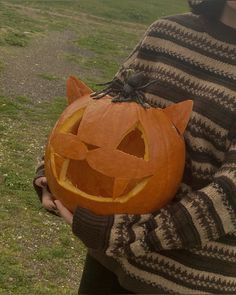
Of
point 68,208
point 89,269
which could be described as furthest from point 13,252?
point 68,208

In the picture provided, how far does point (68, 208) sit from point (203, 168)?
0.54 meters

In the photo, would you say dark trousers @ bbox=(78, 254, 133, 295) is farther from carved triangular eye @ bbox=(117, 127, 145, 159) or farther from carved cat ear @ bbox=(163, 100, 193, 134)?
carved cat ear @ bbox=(163, 100, 193, 134)

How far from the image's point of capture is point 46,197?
8.06 feet

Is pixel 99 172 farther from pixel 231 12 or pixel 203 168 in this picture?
pixel 231 12

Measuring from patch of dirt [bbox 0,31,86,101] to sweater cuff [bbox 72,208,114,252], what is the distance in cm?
693

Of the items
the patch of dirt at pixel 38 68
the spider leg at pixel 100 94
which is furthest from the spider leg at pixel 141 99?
the patch of dirt at pixel 38 68

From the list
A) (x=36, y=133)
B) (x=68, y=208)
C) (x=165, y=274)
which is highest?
→ (x=68, y=208)

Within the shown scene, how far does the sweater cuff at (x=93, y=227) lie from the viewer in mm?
2049

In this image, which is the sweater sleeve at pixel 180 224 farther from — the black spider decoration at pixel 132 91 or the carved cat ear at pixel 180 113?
the black spider decoration at pixel 132 91

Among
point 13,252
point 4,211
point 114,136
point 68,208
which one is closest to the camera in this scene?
point 114,136

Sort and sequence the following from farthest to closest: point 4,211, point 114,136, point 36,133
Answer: point 36,133, point 4,211, point 114,136

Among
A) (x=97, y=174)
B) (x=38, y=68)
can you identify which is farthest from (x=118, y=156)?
(x=38, y=68)

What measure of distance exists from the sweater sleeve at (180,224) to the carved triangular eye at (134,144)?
0.27 meters

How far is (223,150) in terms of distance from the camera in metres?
2.11
